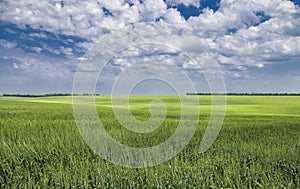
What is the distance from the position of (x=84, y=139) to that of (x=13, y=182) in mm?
3755

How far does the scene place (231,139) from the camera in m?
11.2

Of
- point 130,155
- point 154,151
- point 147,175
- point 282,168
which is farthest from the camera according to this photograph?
point 154,151

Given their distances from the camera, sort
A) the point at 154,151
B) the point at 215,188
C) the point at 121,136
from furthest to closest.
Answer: the point at 121,136, the point at 154,151, the point at 215,188

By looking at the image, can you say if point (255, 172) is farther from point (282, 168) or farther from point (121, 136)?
point (121, 136)

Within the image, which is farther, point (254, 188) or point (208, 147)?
point (208, 147)

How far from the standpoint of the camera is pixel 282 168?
7.48 metres

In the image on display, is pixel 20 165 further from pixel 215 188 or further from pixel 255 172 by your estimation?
pixel 255 172

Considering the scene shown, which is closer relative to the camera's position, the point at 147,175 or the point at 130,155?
the point at 147,175

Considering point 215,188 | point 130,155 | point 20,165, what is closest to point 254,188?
point 215,188

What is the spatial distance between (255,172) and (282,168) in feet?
4.14

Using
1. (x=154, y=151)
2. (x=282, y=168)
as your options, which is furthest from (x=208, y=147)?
(x=282, y=168)

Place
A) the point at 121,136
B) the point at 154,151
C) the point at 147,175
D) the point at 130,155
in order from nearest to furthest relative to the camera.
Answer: the point at 147,175 < the point at 130,155 < the point at 154,151 < the point at 121,136

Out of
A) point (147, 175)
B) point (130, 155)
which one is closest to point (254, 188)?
point (147, 175)

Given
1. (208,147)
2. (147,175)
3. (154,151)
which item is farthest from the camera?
(208,147)
